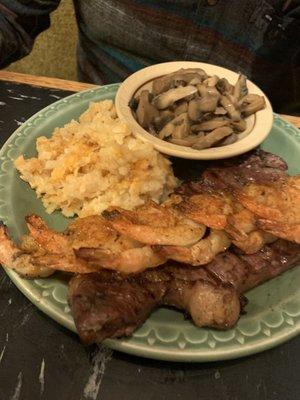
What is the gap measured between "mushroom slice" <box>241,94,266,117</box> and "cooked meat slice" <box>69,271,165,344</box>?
1162 millimetres

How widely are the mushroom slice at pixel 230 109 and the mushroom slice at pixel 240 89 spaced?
0.06m

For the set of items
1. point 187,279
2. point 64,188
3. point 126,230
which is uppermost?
point 126,230

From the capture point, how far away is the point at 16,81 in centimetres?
284

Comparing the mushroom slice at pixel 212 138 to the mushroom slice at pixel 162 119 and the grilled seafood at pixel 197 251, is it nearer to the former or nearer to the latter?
the mushroom slice at pixel 162 119

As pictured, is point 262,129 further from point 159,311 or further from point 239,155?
point 159,311

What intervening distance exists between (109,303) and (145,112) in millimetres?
1079

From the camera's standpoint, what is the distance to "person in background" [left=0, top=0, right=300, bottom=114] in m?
2.85

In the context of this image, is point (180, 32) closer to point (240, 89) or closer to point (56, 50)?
point (240, 89)

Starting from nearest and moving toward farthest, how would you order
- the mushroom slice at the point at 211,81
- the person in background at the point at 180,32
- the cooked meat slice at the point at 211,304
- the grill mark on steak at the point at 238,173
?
the cooked meat slice at the point at 211,304, the grill mark on steak at the point at 238,173, the mushroom slice at the point at 211,81, the person in background at the point at 180,32

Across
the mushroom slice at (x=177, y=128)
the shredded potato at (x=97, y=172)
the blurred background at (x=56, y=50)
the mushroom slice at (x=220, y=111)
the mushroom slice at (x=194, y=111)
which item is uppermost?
the mushroom slice at (x=220, y=111)

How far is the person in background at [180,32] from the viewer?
2.85 meters

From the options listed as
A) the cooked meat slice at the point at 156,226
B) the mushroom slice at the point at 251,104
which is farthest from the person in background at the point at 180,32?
the cooked meat slice at the point at 156,226

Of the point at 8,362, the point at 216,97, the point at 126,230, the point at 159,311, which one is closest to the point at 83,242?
the point at 126,230

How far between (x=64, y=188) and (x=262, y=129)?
1014 millimetres
